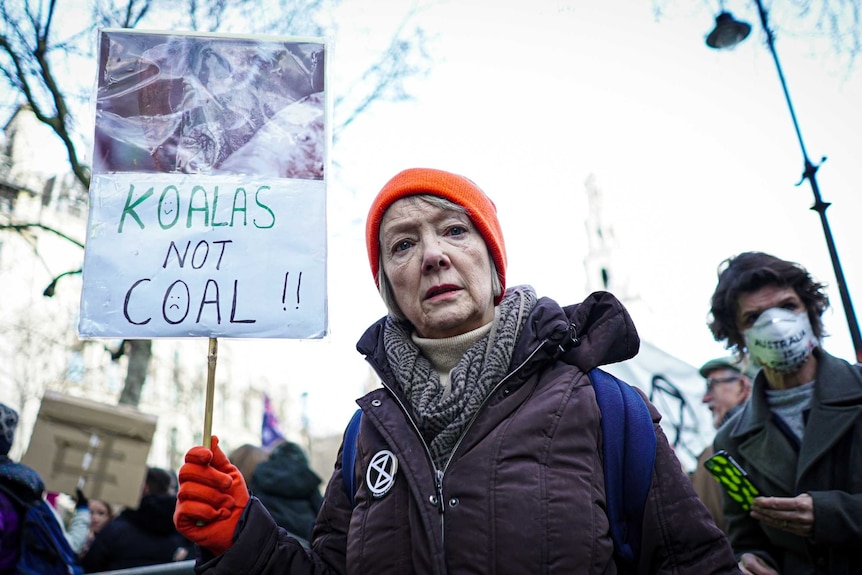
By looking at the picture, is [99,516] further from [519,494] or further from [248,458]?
[519,494]

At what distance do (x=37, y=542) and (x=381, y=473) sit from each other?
2540mm

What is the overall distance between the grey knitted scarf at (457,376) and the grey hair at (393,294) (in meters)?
0.06

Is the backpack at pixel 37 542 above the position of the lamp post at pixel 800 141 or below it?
below

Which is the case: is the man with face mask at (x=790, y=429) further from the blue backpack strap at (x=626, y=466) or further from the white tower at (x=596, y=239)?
the white tower at (x=596, y=239)

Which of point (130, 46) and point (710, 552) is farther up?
point (130, 46)

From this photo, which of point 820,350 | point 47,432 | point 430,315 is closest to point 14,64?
point 47,432

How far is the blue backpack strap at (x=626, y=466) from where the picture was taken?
1.72 meters

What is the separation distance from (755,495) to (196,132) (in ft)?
8.00

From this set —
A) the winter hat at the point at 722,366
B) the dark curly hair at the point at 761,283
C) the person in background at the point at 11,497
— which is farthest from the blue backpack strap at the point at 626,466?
the winter hat at the point at 722,366

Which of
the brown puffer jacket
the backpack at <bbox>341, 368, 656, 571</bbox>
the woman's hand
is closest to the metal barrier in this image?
the brown puffer jacket

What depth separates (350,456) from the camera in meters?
2.08

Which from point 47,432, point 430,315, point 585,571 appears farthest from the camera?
point 47,432

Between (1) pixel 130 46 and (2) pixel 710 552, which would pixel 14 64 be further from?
(2) pixel 710 552

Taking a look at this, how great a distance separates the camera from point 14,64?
8133 mm
